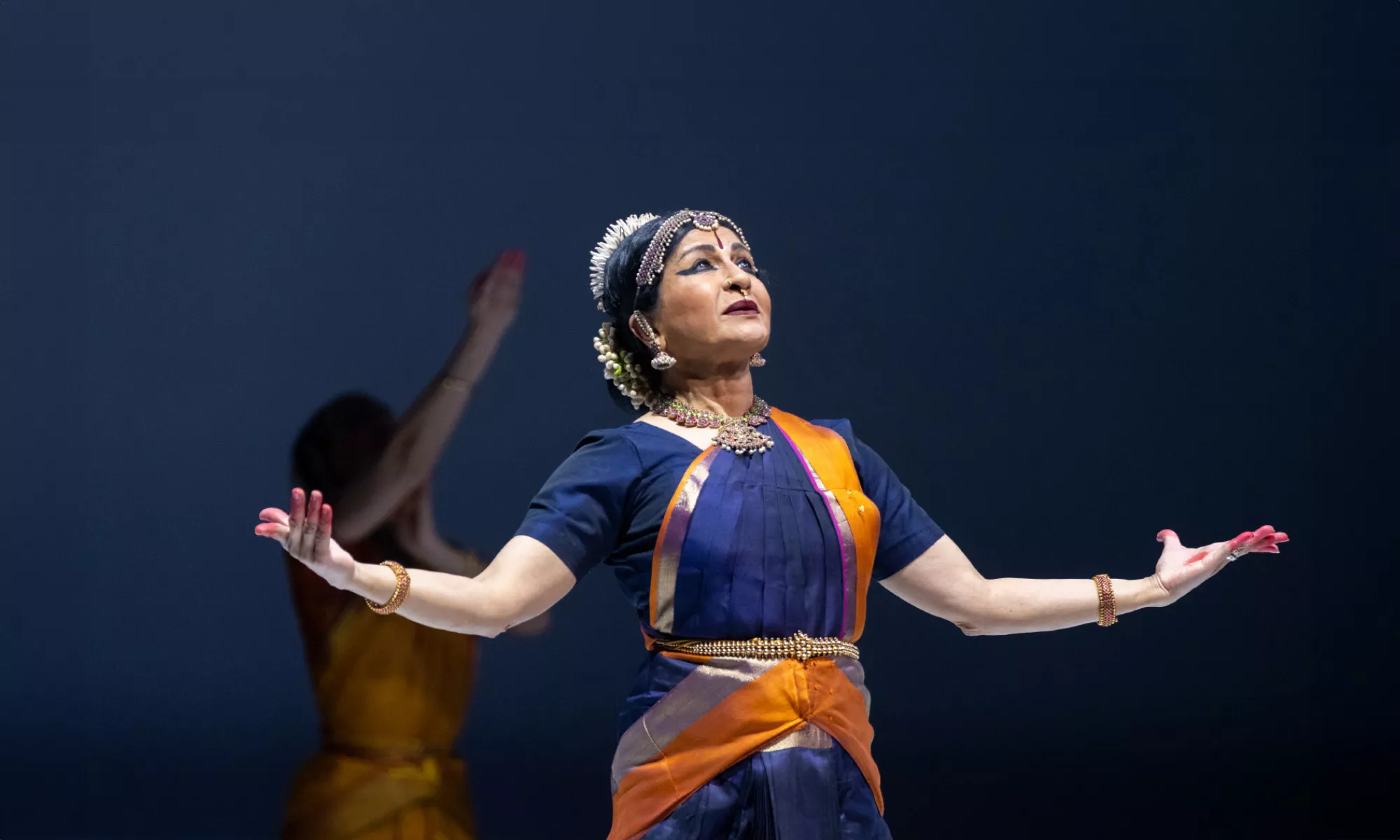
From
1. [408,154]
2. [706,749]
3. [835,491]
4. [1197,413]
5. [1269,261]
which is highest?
[408,154]

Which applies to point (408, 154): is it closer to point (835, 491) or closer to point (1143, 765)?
point (835, 491)

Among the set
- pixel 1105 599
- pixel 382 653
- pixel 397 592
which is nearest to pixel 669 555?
pixel 397 592

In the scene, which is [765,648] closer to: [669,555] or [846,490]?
[669,555]

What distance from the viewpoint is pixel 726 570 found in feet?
6.25

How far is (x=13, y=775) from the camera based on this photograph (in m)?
2.85

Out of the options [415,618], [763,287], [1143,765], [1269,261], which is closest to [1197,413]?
[1269,261]

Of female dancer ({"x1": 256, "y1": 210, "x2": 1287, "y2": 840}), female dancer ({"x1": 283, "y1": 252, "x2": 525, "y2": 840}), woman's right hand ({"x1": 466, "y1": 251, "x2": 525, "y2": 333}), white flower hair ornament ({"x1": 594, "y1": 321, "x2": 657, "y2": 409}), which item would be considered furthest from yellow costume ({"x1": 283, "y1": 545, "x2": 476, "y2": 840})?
female dancer ({"x1": 256, "y1": 210, "x2": 1287, "y2": 840})

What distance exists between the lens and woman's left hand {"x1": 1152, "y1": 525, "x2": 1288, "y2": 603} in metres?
2.04

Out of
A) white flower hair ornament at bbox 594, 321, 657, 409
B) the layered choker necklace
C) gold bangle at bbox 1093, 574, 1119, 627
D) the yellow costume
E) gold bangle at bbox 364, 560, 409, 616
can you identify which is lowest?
the yellow costume

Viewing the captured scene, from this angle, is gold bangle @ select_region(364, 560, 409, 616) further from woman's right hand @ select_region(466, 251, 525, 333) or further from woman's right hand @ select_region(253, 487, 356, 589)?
woman's right hand @ select_region(466, 251, 525, 333)

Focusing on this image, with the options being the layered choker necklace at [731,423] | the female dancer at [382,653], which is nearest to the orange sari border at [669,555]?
the layered choker necklace at [731,423]

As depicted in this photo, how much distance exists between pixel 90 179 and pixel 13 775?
1263 millimetres

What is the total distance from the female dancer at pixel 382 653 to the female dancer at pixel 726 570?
2.88ft

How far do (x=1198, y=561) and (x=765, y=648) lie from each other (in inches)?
27.2
